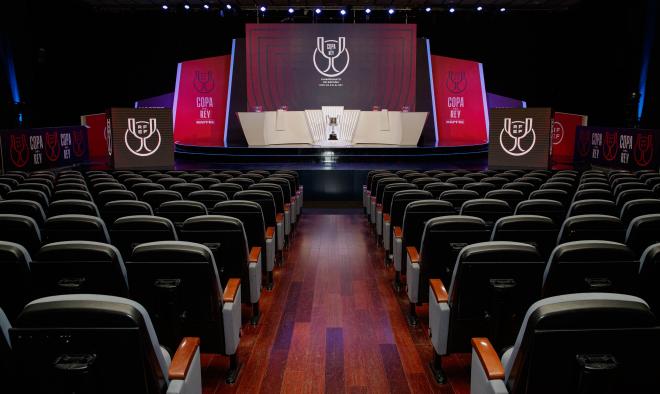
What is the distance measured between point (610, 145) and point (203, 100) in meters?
10.6

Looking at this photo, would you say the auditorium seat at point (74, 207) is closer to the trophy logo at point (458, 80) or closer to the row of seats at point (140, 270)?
the row of seats at point (140, 270)

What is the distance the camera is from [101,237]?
10.1 feet

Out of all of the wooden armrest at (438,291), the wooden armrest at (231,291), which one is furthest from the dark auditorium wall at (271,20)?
the wooden armrest at (438,291)

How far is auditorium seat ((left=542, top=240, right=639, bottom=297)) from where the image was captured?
2189 millimetres

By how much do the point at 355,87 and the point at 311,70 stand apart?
4.24ft

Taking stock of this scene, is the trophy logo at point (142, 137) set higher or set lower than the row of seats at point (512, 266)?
higher

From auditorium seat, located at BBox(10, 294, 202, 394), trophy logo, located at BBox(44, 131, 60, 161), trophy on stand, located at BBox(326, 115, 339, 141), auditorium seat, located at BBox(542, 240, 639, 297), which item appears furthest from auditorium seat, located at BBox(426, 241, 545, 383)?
trophy logo, located at BBox(44, 131, 60, 161)

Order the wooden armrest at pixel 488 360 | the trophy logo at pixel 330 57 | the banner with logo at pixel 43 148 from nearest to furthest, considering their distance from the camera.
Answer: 1. the wooden armrest at pixel 488 360
2. the banner with logo at pixel 43 148
3. the trophy logo at pixel 330 57

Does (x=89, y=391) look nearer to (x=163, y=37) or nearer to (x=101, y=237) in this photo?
(x=101, y=237)

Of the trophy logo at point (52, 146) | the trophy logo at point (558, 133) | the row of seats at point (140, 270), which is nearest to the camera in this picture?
the row of seats at point (140, 270)

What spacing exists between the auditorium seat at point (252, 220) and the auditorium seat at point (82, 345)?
226 cm

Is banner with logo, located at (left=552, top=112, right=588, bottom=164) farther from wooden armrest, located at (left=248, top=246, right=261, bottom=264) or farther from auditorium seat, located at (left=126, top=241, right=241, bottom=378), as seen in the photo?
auditorium seat, located at (left=126, top=241, right=241, bottom=378)

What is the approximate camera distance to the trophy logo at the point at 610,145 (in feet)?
33.8

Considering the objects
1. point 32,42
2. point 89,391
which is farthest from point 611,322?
point 32,42
